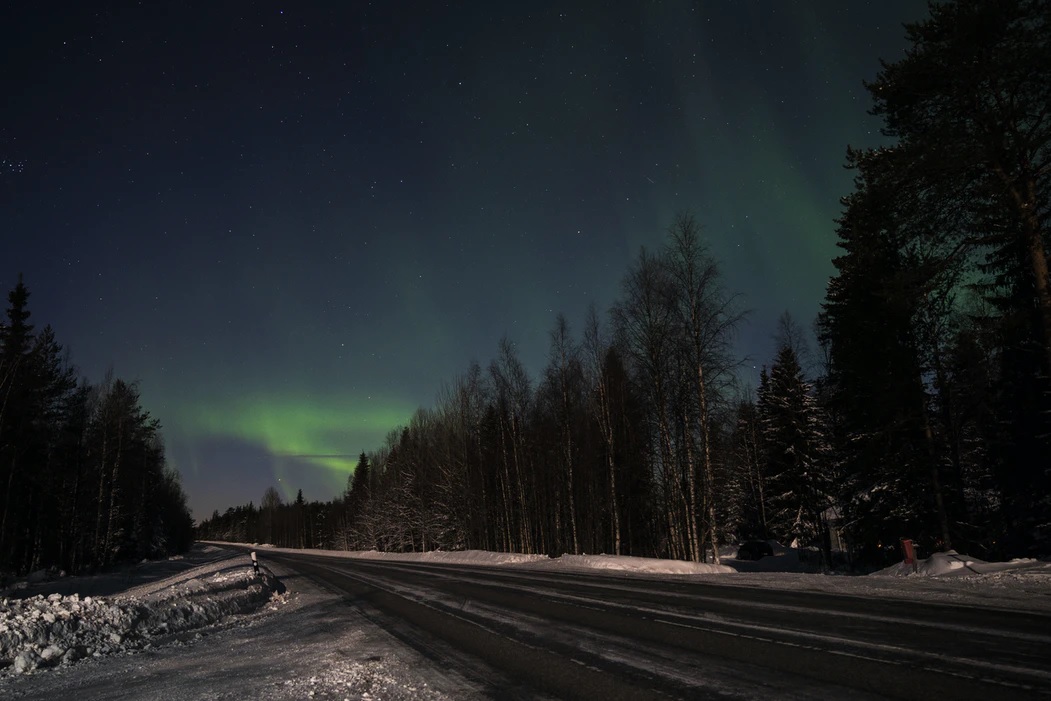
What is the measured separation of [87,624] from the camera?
923 centimetres

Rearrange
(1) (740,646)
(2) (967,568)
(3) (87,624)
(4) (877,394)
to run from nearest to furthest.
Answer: (1) (740,646), (3) (87,624), (2) (967,568), (4) (877,394)

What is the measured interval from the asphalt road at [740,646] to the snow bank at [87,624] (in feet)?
13.4

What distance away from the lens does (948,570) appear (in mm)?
12070

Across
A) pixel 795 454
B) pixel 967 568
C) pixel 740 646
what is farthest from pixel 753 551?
pixel 740 646

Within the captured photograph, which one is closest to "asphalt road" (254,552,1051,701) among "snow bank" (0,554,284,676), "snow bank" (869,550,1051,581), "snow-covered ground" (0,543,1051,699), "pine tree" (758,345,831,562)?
"snow-covered ground" (0,543,1051,699)

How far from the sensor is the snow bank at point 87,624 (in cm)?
795

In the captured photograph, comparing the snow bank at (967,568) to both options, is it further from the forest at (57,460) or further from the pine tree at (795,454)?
the forest at (57,460)

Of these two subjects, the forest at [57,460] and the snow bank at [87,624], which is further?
the forest at [57,460]

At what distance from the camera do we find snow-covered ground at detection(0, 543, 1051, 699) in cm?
587

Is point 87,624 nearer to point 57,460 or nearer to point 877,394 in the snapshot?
point 877,394

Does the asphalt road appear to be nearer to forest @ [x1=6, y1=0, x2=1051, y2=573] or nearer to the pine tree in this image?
forest @ [x1=6, y1=0, x2=1051, y2=573]

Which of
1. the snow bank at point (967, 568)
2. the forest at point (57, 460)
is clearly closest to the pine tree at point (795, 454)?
the snow bank at point (967, 568)

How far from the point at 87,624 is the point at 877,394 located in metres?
24.0

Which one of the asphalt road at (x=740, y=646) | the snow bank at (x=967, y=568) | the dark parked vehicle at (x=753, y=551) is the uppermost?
the asphalt road at (x=740, y=646)
